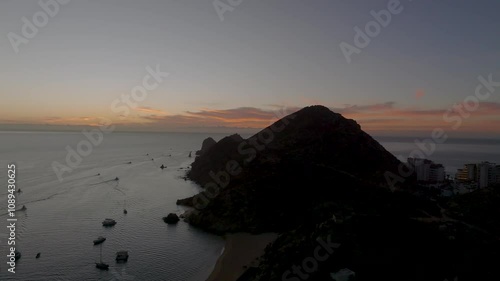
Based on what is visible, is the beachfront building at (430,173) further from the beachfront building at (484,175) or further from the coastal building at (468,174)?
the beachfront building at (484,175)

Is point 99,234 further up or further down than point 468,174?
further down

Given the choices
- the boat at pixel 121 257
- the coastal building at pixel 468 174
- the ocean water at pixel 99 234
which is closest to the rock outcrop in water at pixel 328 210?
the ocean water at pixel 99 234

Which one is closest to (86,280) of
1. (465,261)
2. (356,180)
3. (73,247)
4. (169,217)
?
(73,247)

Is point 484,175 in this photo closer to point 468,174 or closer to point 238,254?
point 468,174

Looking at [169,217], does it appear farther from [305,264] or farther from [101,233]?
[305,264]

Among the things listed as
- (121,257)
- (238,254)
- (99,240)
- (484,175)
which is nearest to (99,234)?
(99,240)

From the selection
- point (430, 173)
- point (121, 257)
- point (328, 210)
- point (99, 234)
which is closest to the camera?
point (121, 257)

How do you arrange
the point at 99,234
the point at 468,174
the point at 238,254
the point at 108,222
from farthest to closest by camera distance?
the point at 468,174 → the point at 108,222 → the point at 99,234 → the point at 238,254
